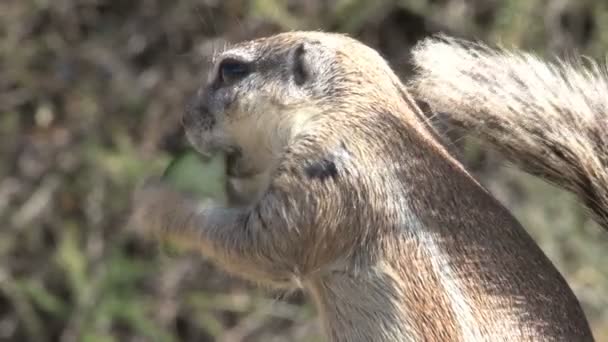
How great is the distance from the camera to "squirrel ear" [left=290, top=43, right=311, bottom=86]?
2965 millimetres

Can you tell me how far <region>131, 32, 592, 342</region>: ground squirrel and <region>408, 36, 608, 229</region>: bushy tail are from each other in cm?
12

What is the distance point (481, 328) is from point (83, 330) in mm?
2905

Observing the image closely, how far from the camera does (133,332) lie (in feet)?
18.0

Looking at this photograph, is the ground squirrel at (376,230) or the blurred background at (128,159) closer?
the ground squirrel at (376,230)

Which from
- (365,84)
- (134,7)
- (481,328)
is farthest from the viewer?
(134,7)

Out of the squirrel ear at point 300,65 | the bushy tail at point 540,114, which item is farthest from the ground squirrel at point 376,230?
the bushy tail at point 540,114

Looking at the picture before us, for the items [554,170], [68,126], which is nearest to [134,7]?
[68,126]

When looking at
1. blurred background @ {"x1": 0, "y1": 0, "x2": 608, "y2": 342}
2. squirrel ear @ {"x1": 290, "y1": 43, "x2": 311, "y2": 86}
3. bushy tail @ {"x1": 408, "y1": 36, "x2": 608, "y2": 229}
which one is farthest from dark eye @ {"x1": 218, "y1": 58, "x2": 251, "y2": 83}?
blurred background @ {"x1": 0, "y1": 0, "x2": 608, "y2": 342}

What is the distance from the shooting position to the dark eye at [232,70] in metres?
3.08

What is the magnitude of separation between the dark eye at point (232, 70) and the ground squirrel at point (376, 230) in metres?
0.15

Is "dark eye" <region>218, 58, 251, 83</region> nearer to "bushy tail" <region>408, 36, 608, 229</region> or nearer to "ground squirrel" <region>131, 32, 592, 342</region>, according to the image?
"ground squirrel" <region>131, 32, 592, 342</region>

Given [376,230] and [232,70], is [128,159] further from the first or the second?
[376,230]

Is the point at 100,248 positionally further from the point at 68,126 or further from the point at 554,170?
the point at 554,170

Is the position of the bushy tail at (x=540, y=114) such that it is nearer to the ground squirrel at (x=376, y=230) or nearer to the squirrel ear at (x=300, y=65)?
the ground squirrel at (x=376, y=230)
